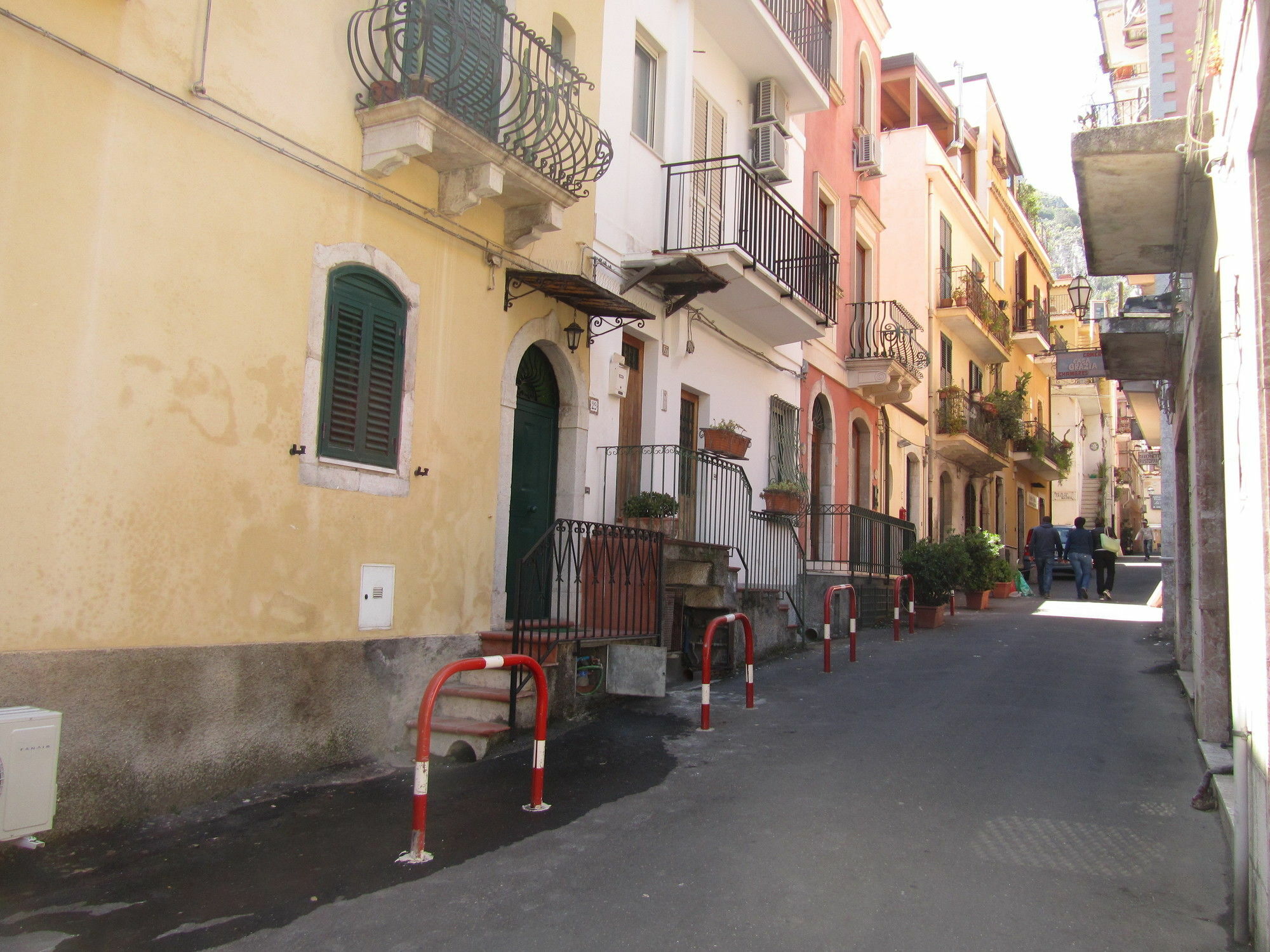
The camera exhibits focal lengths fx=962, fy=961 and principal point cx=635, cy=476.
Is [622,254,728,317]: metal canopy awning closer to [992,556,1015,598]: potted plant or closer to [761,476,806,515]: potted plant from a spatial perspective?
[761,476,806,515]: potted plant

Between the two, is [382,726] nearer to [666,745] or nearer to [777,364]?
[666,745]

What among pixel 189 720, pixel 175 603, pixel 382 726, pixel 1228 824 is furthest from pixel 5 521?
pixel 1228 824

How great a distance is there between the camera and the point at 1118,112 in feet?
27.1

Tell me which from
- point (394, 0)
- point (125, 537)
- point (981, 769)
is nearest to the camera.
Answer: point (125, 537)

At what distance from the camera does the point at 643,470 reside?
36.7 feet

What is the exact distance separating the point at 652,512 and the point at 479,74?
4498 millimetres

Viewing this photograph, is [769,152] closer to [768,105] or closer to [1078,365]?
[768,105]

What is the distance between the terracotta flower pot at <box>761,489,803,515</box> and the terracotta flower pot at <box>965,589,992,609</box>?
280 inches

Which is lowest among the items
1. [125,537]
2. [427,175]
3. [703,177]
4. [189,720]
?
[189,720]

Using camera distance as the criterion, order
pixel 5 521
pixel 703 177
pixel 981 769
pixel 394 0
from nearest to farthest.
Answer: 1. pixel 5 521
2. pixel 981 769
3. pixel 394 0
4. pixel 703 177

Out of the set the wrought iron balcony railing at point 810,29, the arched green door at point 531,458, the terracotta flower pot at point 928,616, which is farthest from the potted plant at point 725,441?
the wrought iron balcony railing at point 810,29

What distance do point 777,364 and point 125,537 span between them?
423 inches

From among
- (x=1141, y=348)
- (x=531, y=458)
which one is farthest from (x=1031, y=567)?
A: (x=531, y=458)

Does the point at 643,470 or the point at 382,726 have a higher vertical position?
the point at 643,470
